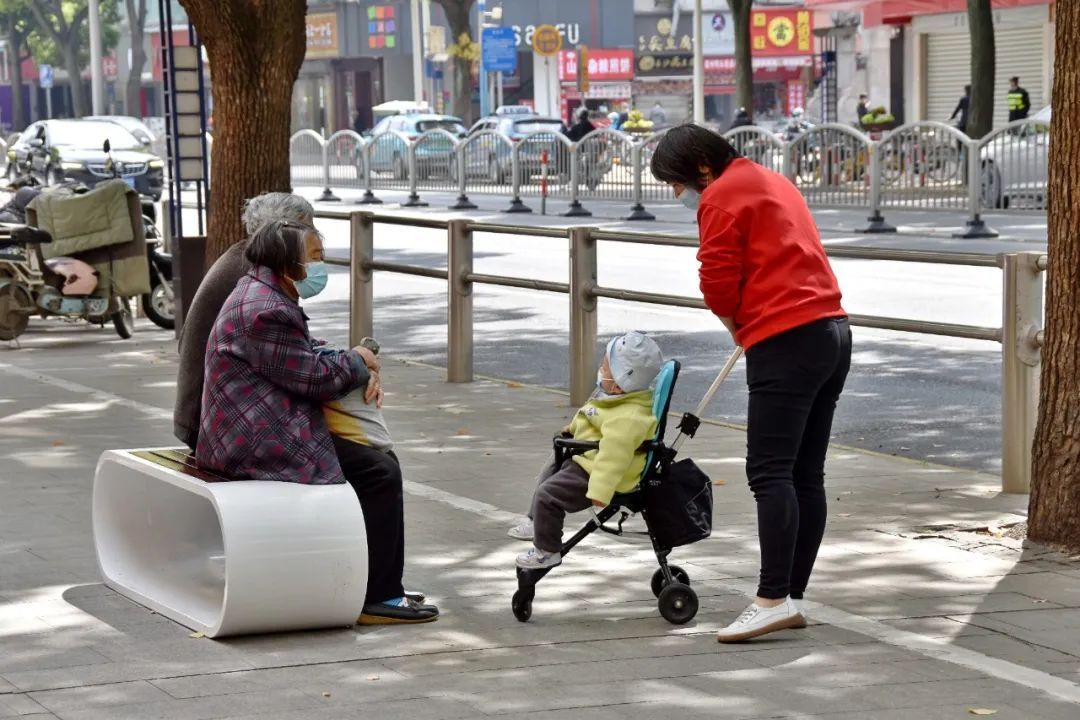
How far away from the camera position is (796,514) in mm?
5691

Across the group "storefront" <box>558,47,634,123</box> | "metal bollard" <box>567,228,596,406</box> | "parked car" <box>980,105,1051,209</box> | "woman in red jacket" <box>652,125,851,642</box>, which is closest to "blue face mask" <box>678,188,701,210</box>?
"woman in red jacket" <box>652,125,851,642</box>

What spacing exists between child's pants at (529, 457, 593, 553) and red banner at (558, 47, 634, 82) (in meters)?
62.3

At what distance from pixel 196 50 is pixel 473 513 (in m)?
7.89

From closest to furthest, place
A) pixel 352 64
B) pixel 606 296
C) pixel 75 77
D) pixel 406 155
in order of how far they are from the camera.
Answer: pixel 606 296 → pixel 406 155 → pixel 75 77 → pixel 352 64

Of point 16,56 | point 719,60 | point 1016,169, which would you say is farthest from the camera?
point 16,56

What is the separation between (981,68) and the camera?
96.3 feet

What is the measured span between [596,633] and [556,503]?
418mm

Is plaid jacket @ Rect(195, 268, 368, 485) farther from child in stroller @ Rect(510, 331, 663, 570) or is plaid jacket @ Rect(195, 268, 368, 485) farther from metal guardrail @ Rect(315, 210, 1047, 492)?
metal guardrail @ Rect(315, 210, 1047, 492)

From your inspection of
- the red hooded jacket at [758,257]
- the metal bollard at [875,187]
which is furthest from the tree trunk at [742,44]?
the red hooded jacket at [758,257]

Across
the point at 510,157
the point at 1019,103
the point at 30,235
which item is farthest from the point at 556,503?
the point at 1019,103

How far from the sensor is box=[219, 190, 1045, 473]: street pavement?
33.7 feet

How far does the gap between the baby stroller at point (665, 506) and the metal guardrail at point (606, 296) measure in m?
2.31

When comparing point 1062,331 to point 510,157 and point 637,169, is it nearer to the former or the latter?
point 637,169

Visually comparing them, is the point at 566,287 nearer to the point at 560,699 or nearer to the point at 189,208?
the point at 560,699
